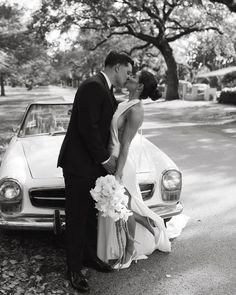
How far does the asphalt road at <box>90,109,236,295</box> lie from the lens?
3100mm

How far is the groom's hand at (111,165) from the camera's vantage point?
295 cm

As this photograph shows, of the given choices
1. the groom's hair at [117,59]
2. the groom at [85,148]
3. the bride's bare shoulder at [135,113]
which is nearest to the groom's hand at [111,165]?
the groom at [85,148]

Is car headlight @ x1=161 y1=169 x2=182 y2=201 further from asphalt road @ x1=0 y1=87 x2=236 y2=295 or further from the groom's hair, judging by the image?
the groom's hair

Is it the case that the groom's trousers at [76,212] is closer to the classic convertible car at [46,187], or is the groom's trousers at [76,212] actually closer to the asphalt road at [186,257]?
the asphalt road at [186,257]

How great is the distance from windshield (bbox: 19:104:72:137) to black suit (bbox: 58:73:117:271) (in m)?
2.40

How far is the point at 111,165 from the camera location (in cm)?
298

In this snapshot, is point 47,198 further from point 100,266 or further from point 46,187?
point 100,266

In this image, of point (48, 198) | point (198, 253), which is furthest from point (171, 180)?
point (48, 198)

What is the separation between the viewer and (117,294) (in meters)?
2.99

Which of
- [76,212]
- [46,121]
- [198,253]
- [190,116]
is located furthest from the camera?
[190,116]

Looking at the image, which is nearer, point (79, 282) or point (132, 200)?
point (79, 282)

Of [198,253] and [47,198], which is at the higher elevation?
[47,198]

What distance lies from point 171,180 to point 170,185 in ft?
0.19

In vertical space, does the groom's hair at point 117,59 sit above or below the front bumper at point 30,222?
above
